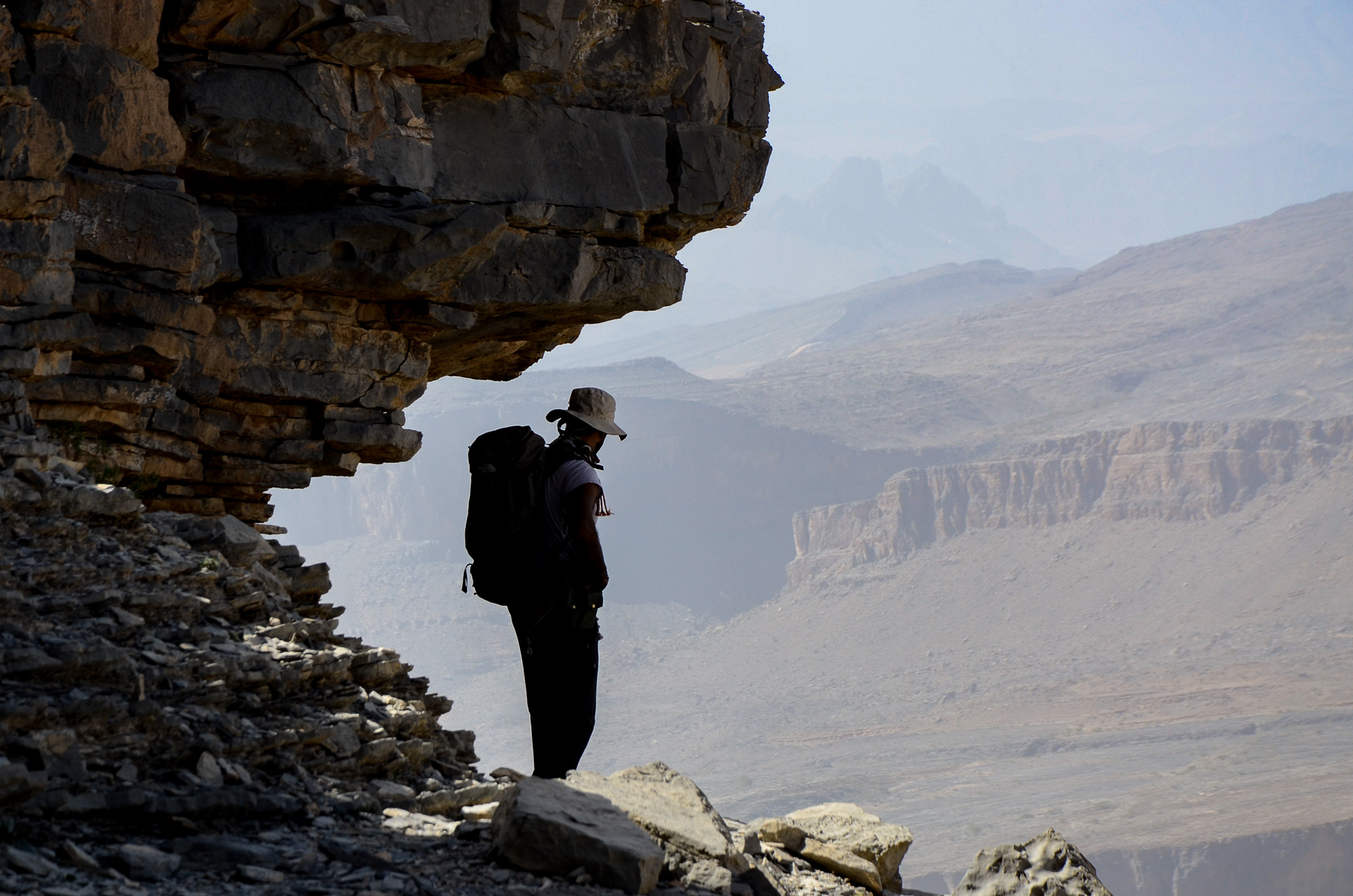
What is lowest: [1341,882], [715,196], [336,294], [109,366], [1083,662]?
[1341,882]

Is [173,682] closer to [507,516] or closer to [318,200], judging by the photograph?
[507,516]

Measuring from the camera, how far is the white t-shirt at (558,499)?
755 cm

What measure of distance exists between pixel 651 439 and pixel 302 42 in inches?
6925

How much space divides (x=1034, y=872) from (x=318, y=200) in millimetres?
8932

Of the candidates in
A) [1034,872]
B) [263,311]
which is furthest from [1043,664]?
[1034,872]

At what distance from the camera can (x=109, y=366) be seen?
10.8m

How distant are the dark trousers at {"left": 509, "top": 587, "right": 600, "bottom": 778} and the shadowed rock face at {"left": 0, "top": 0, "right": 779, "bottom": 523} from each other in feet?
14.1

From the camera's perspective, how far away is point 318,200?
12383 millimetres

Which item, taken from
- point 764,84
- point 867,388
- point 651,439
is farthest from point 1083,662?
point 764,84

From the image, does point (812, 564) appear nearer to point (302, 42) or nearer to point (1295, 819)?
point (1295, 819)

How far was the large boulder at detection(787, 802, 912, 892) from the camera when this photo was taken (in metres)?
9.11

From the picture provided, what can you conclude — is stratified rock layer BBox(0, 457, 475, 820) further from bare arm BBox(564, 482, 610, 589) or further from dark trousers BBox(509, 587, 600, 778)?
bare arm BBox(564, 482, 610, 589)

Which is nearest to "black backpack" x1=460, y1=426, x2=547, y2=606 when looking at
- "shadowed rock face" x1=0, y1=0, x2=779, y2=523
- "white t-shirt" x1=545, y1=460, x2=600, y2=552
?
"white t-shirt" x1=545, y1=460, x2=600, y2=552

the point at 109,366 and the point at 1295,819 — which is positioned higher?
the point at 109,366
